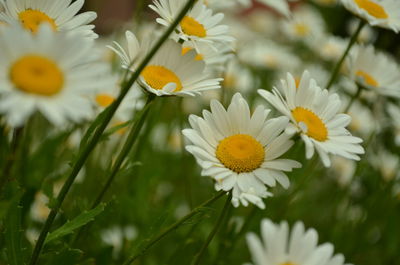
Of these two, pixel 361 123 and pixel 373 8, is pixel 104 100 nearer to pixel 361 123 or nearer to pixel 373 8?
pixel 373 8

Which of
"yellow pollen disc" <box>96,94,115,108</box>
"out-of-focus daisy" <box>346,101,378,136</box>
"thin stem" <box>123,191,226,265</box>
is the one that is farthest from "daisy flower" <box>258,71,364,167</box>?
"out-of-focus daisy" <box>346,101,378,136</box>

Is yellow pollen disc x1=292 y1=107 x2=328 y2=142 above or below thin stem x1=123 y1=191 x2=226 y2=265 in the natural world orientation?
above

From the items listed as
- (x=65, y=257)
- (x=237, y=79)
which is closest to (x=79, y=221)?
(x=65, y=257)

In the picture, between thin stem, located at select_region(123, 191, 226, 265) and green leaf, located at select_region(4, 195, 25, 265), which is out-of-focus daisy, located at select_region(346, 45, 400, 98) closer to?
thin stem, located at select_region(123, 191, 226, 265)

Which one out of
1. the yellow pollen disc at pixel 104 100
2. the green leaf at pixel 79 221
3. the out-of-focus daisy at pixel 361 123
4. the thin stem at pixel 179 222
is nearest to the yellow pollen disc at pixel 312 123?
the thin stem at pixel 179 222

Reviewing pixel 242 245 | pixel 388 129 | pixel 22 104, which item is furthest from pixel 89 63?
pixel 388 129

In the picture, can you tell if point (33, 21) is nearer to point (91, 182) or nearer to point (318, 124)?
point (318, 124)
